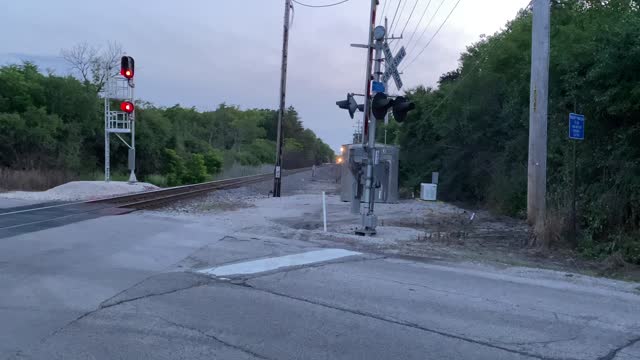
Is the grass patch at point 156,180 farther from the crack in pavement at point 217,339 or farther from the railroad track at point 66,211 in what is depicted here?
the crack in pavement at point 217,339

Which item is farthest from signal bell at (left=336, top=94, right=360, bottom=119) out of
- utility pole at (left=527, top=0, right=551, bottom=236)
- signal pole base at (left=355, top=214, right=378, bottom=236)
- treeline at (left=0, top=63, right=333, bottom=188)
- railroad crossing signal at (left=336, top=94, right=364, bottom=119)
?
treeline at (left=0, top=63, right=333, bottom=188)

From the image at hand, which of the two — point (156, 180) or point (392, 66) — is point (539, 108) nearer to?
point (392, 66)

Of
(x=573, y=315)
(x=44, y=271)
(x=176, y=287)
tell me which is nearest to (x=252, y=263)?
(x=176, y=287)

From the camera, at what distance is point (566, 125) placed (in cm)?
1547

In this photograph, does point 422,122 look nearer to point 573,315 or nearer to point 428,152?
point 428,152

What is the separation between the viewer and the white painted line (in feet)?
30.6

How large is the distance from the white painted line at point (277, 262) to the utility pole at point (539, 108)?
16.4ft

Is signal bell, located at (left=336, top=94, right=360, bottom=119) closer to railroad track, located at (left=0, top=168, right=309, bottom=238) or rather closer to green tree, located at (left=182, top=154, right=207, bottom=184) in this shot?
railroad track, located at (left=0, top=168, right=309, bottom=238)

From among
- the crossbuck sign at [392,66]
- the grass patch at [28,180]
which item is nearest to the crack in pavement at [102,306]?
the crossbuck sign at [392,66]

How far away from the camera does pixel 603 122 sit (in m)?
13.7

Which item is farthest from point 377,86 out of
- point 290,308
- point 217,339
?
point 217,339

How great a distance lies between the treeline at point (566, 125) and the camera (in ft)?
40.8

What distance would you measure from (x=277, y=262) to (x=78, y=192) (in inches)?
681

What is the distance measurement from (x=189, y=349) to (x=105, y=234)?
810cm
